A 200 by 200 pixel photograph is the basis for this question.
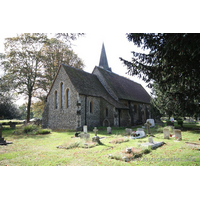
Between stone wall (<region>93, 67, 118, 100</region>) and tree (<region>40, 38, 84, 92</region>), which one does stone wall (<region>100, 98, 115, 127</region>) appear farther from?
tree (<region>40, 38, 84, 92</region>)

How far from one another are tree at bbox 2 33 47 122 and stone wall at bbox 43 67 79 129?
20.8ft

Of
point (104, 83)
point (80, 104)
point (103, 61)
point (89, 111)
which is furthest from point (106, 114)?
point (103, 61)

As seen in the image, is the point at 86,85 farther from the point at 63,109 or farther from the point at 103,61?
the point at 103,61

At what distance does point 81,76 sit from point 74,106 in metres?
4.93

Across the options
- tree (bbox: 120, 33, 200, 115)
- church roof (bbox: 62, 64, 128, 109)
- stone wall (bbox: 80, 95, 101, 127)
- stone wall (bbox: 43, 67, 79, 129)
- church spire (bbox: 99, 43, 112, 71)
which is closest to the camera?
tree (bbox: 120, 33, 200, 115)

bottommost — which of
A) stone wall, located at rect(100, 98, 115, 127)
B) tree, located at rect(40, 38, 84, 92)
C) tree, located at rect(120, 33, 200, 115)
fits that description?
stone wall, located at rect(100, 98, 115, 127)

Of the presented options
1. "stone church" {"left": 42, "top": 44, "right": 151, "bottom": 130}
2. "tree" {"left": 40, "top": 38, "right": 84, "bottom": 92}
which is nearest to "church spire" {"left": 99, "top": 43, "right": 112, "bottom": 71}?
"tree" {"left": 40, "top": 38, "right": 84, "bottom": 92}

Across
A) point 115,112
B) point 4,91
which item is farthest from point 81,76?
point 4,91

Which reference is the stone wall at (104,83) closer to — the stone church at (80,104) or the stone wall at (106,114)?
the stone church at (80,104)

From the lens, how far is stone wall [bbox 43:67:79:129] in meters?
16.3

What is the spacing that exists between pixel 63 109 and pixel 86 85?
13.7ft

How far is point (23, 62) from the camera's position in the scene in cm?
2253

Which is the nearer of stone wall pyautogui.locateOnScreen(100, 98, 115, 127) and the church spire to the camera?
stone wall pyautogui.locateOnScreen(100, 98, 115, 127)

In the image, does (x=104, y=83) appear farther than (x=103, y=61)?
No
